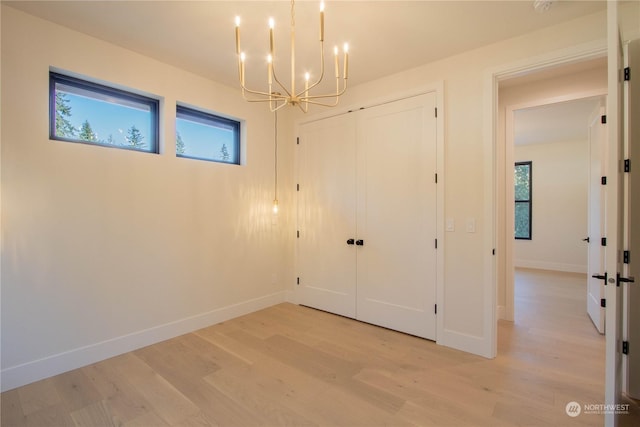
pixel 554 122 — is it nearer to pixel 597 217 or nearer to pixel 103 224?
pixel 597 217

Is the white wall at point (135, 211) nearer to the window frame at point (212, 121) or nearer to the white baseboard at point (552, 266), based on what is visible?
the window frame at point (212, 121)

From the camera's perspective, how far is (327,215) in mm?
3918

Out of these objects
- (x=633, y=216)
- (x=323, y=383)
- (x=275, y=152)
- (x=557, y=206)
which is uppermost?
(x=275, y=152)

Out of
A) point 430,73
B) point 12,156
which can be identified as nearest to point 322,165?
point 430,73

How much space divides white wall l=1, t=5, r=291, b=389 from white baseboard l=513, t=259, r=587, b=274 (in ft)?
22.5

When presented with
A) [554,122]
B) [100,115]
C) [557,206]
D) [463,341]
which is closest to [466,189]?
[463,341]

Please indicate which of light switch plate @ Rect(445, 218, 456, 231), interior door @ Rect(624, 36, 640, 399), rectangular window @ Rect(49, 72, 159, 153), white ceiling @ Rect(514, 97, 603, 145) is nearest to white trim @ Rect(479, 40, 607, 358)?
light switch plate @ Rect(445, 218, 456, 231)

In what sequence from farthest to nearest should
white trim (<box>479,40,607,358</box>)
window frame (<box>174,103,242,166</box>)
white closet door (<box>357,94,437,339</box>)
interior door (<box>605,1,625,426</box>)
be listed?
window frame (<box>174,103,242,166</box>), white closet door (<box>357,94,437,339</box>), white trim (<box>479,40,607,358</box>), interior door (<box>605,1,625,426</box>)

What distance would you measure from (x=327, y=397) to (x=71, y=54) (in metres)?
3.46

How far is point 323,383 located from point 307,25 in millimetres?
2868

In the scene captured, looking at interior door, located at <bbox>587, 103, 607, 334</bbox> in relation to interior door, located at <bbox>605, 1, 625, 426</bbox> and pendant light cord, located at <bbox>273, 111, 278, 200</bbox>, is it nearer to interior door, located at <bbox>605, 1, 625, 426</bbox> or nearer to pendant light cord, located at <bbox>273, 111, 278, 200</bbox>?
interior door, located at <bbox>605, 1, 625, 426</bbox>

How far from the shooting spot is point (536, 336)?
3.20m

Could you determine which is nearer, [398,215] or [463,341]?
[463,341]

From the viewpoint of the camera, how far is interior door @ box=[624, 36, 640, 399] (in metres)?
2.05
